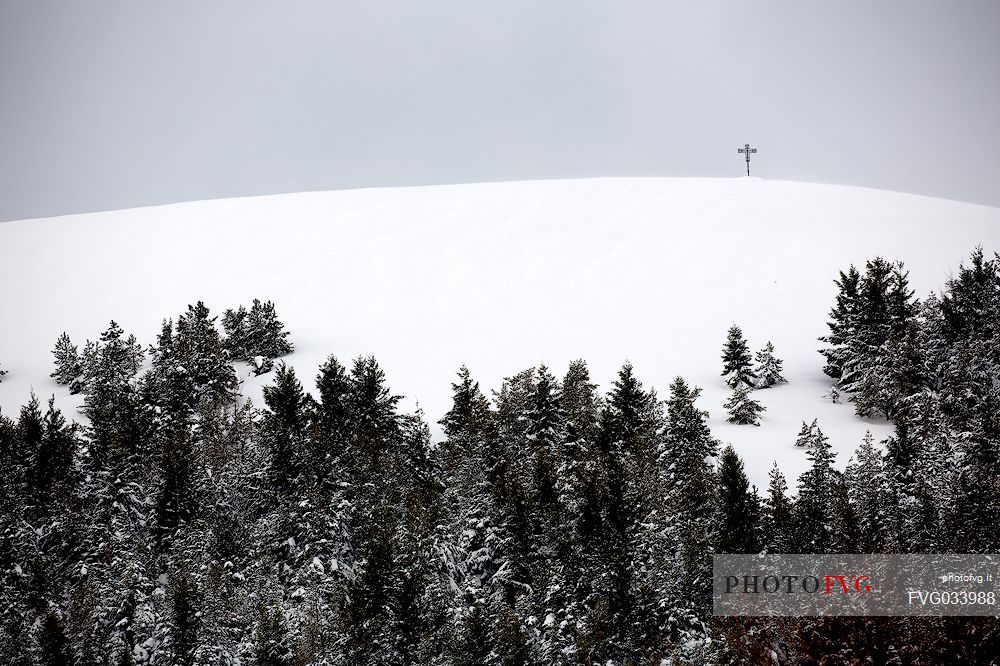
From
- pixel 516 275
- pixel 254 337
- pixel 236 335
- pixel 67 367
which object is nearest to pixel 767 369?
pixel 516 275

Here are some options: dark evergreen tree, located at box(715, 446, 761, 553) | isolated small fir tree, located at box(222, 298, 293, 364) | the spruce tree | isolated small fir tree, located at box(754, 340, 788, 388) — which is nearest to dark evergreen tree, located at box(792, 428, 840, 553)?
the spruce tree

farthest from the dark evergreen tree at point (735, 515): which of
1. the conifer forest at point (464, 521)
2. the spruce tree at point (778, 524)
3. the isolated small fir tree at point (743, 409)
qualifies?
the isolated small fir tree at point (743, 409)

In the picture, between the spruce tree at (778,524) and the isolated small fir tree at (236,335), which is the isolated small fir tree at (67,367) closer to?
the isolated small fir tree at (236,335)

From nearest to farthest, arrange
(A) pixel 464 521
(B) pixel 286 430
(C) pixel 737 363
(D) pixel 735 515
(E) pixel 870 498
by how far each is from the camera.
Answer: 1. (D) pixel 735 515
2. (E) pixel 870 498
3. (A) pixel 464 521
4. (B) pixel 286 430
5. (C) pixel 737 363

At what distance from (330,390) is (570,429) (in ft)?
39.3

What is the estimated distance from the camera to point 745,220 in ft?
235

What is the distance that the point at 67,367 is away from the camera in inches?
1847

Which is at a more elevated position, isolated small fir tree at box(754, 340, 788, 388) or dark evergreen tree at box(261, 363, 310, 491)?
isolated small fir tree at box(754, 340, 788, 388)

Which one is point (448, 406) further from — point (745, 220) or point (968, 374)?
point (745, 220)

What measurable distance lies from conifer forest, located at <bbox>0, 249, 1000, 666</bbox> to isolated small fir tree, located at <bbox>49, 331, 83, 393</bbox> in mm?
9349

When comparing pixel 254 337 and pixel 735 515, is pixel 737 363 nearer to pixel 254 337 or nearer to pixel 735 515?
pixel 735 515

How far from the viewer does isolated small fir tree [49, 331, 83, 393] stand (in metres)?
45.5

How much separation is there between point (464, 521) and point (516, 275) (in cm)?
3703

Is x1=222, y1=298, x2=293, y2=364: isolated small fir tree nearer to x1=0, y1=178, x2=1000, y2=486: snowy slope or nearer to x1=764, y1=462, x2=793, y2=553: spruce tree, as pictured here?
x1=0, y1=178, x2=1000, y2=486: snowy slope
